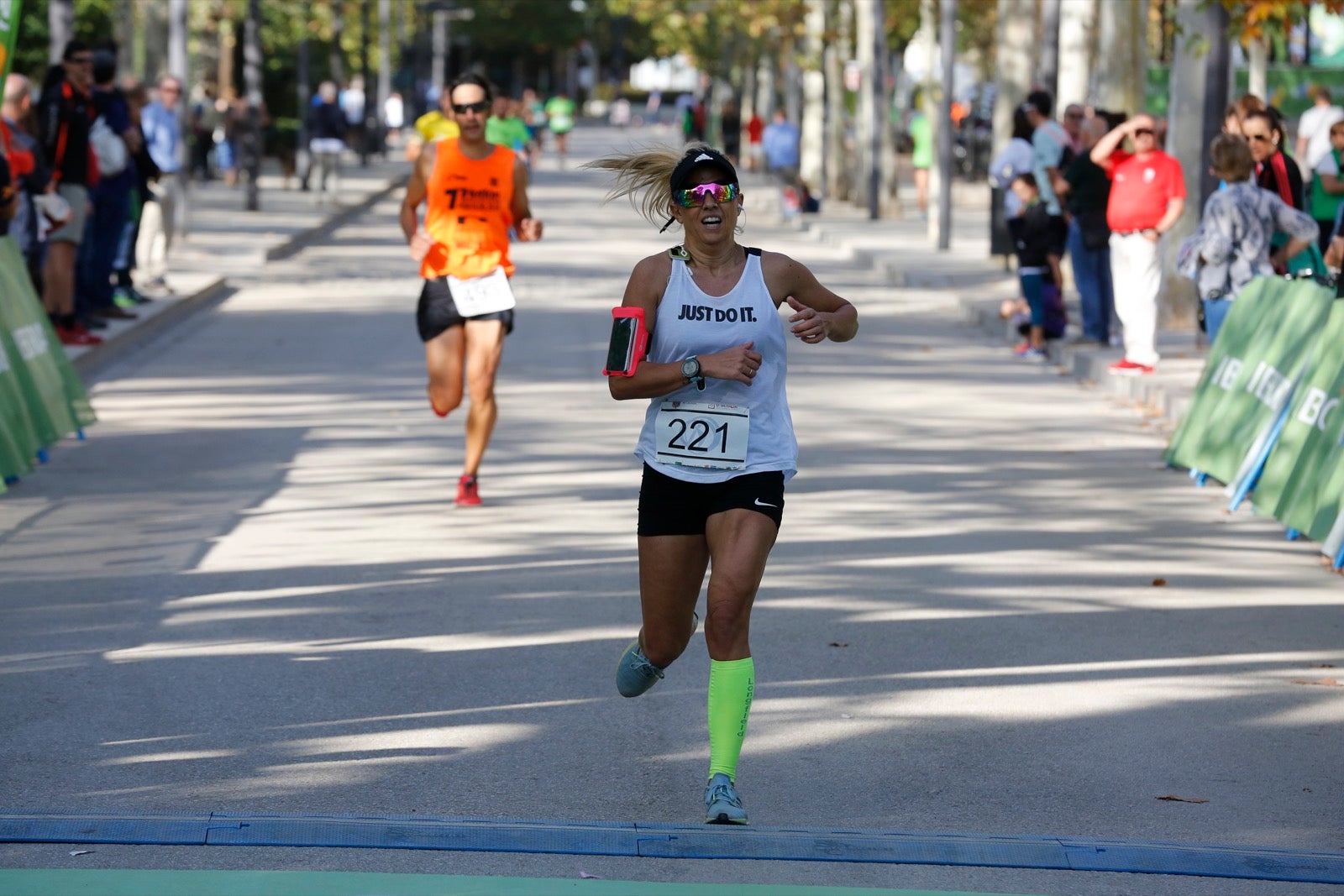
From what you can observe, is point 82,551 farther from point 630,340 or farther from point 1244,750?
point 1244,750

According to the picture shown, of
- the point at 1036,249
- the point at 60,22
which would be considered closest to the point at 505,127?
the point at 60,22

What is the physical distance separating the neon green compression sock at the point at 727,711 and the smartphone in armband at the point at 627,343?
2.71 feet

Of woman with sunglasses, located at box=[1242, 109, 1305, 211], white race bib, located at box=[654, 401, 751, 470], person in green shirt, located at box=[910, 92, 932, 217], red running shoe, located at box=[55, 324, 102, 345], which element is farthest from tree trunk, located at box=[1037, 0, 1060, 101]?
white race bib, located at box=[654, 401, 751, 470]

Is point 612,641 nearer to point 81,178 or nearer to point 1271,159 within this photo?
point 1271,159

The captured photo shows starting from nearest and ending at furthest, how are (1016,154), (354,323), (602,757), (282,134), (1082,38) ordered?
(602,757) < (1016,154) < (354,323) < (1082,38) < (282,134)

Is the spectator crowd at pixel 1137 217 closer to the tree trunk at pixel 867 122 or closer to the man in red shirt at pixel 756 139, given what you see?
the tree trunk at pixel 867 122

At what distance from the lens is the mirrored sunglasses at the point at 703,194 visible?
5645mm

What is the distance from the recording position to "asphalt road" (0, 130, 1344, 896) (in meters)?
5.71

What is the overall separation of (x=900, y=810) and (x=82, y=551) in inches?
190

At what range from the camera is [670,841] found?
5.33 metres

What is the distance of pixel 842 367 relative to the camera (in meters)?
16.7

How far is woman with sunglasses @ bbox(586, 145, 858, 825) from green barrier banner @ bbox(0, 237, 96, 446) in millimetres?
6202

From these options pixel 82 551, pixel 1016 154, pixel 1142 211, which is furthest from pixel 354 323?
pixel 82 551

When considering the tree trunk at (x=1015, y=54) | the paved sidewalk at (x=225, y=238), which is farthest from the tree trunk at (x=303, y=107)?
the tree trunk at (x=1015, y=54)
